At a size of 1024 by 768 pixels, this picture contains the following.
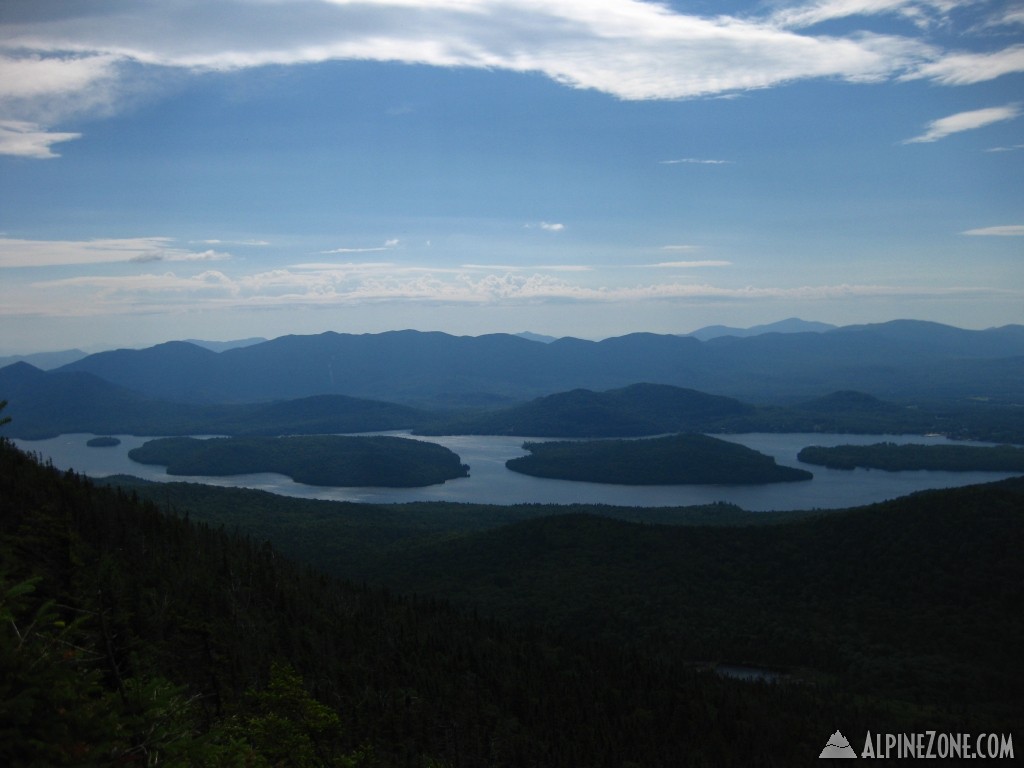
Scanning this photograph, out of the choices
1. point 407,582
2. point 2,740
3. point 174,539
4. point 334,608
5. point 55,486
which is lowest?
point 407,582

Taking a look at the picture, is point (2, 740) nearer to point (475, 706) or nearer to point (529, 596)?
point (475, 706)

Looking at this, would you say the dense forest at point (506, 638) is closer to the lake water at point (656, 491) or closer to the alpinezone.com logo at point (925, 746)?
the alpinezone.com logo at point (925, 746)

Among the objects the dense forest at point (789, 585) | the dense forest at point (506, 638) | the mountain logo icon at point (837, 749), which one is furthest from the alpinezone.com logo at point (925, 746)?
the dense forest at point (789, 585)

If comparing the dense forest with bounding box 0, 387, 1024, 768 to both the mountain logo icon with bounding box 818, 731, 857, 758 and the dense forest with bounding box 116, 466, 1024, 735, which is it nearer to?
the dense forest with bounding box 116, 466, 1024, 735

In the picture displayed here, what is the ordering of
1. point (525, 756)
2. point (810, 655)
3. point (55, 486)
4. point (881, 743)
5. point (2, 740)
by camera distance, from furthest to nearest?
1. point (810, 655)
2. point (55, 486)
3. point (881, 743)
4. point (525, 756)
5. point (2, 740)

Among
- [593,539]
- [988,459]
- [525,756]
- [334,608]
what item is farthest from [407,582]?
[988,459]

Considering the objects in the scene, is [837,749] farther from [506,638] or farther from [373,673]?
[373,673]

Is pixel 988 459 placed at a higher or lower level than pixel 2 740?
lower
